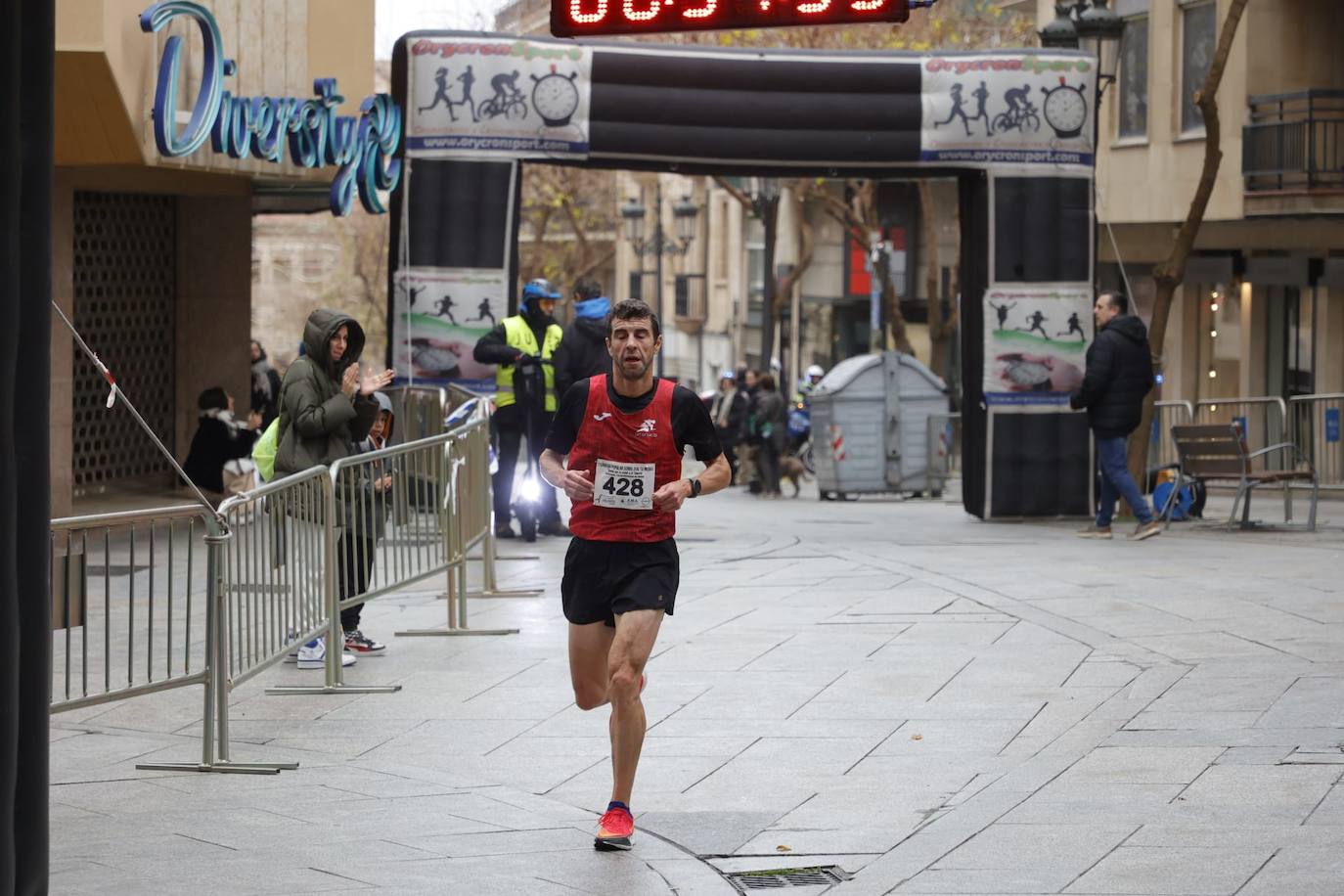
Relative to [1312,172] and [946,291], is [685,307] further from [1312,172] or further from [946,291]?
[1312,172]

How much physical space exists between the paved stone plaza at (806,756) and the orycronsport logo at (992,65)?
578cm

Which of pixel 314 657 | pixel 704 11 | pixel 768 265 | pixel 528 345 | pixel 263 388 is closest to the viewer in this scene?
pixel 704 11

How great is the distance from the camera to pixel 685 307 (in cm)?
6450

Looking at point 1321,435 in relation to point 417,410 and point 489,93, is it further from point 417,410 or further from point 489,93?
point 417,410

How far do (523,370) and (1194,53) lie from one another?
15417 mm

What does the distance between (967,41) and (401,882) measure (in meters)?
36.1

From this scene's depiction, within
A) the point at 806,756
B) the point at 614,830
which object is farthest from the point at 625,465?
the point at 806,756

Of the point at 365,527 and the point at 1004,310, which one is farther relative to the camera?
the point at 1004,310

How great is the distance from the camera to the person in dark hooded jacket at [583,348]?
14.9 meters

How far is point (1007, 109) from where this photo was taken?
1731cm

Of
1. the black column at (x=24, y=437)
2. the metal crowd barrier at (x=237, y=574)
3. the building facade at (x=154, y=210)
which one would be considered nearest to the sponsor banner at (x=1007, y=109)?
the building facade at (x=154, y=210)

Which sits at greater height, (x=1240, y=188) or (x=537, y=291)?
(x=1240, y=188)

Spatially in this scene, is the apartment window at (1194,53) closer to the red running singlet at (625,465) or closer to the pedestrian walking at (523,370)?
the pedestrian walking at (523,370)

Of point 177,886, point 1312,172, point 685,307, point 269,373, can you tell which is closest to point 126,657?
point 177,886
